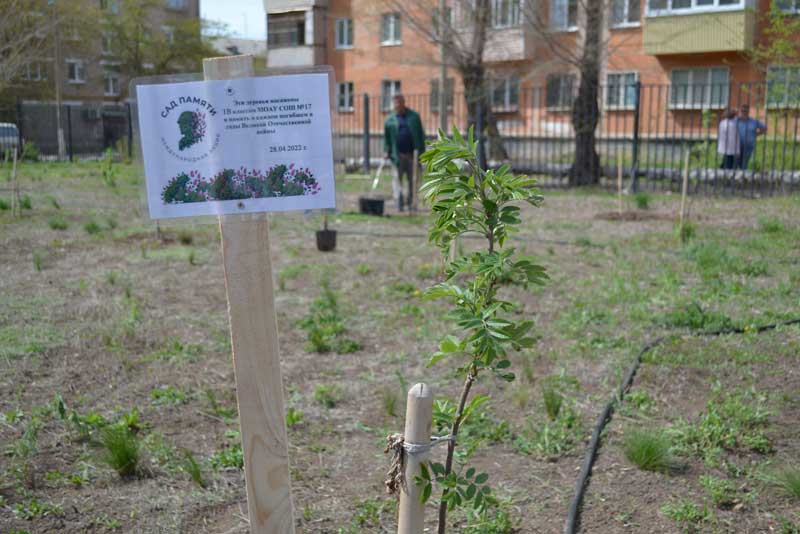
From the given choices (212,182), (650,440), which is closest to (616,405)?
(650,440)

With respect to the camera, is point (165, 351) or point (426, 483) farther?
point (165, 351)

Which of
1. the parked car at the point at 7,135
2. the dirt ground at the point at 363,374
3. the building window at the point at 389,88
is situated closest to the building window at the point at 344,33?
the building window at the point at 389,88

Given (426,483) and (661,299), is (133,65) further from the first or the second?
(426,483)

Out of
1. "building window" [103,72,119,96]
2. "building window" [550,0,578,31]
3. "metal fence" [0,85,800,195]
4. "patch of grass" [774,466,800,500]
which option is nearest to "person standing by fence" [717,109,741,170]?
"metal fence" [0,85,800,195]

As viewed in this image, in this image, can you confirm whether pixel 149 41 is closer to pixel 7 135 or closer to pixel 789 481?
pixel 7 135

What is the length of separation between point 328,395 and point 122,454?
Result: 139cm

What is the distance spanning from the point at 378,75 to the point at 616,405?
112 ft

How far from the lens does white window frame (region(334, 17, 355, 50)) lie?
1544 inches

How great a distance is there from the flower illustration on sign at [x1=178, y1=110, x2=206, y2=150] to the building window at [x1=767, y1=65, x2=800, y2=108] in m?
13.9

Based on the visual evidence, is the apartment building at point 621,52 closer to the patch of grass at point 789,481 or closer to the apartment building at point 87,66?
the apartment building at point 87,66

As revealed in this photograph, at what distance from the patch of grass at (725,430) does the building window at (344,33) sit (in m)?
37.0

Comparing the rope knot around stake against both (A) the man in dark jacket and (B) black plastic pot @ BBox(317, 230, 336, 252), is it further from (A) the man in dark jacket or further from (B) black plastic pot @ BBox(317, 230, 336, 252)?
(A) the man in dark jacket

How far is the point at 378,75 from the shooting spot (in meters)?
37.2

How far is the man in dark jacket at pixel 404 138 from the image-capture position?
42.7 feet
